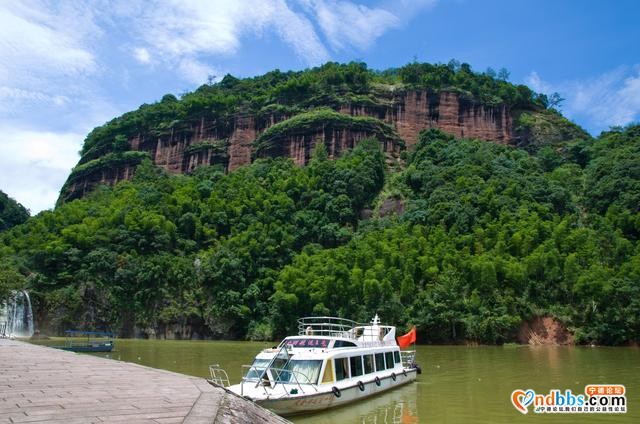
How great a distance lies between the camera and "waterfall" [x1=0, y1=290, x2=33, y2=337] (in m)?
53.6


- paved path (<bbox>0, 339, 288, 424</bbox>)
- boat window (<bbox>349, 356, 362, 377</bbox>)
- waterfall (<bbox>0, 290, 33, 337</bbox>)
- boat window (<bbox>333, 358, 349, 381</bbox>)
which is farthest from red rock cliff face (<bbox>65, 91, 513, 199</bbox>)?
paved path (<bbox>0, 339, 288, 424</bbox>)

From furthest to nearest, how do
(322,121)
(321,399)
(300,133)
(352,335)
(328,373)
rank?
(300,133) < (322,121) < (352,335) < (328,373) < (321,399)

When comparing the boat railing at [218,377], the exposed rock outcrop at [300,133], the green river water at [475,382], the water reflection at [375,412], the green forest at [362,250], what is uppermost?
the exposed rock outcrop at [300,133]

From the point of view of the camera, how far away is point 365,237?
65.9m

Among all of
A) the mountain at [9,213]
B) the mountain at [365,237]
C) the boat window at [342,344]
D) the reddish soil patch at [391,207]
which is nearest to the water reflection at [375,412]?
the boat window at [342,344]

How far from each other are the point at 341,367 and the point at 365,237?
47.8 metres

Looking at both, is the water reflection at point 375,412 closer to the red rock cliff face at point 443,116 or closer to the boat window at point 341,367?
the boat window at point 341,367

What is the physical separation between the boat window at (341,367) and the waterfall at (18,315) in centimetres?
4711

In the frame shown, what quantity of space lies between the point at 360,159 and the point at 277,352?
68.6 m

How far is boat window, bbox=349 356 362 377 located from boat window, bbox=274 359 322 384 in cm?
210

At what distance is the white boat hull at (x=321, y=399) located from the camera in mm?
15547

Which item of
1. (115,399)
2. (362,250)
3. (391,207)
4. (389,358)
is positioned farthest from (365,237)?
(115,399)

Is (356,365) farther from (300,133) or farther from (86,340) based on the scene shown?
(300,133)

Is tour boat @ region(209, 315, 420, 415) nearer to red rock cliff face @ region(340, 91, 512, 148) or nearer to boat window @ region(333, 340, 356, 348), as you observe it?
boat window @ region(333, 340, 356, 348)
